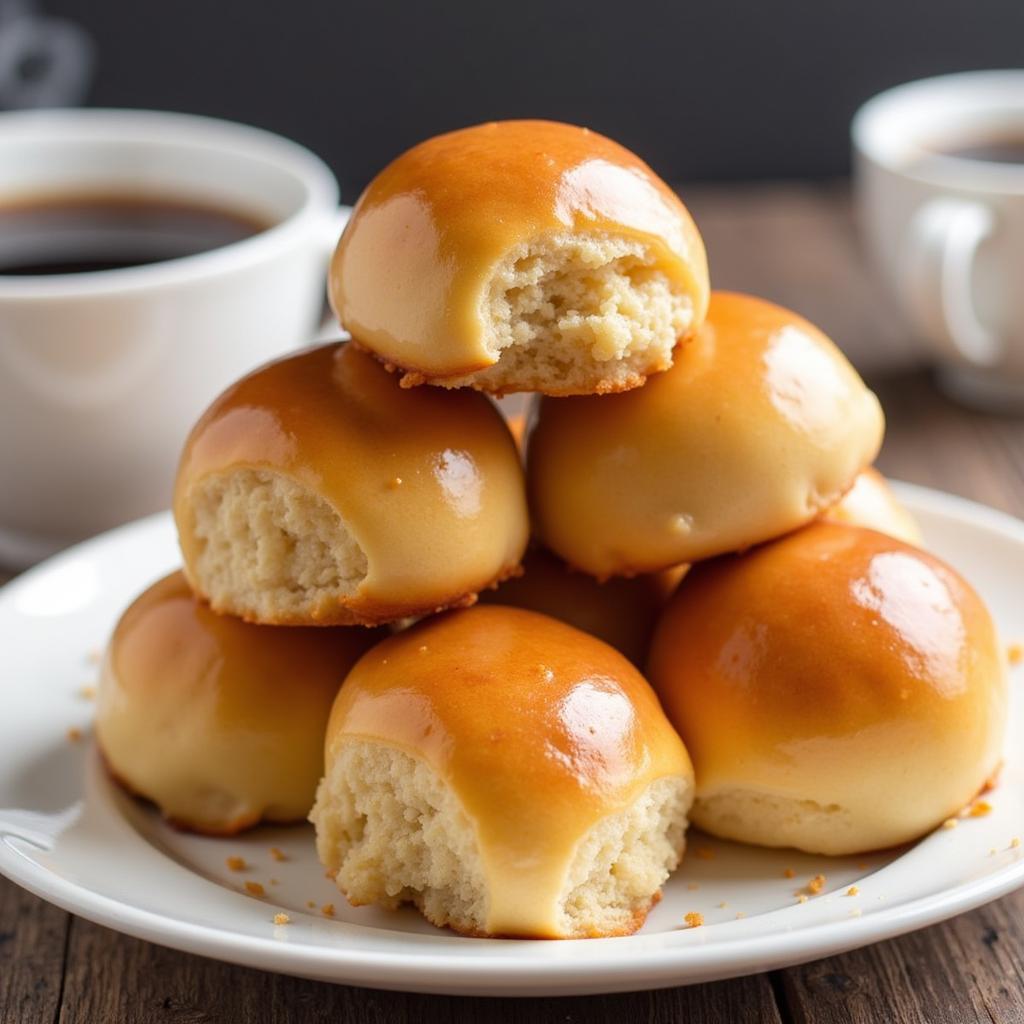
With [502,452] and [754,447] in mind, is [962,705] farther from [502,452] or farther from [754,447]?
[502,452]

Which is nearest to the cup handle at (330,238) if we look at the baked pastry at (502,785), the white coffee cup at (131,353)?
the white coffee cup at (131,353)

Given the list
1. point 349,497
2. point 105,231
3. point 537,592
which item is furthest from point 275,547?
point 105,231

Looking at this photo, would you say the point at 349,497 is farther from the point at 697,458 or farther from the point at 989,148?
the point at 989,148

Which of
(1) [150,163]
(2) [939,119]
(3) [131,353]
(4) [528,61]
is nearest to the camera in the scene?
(3) [131,353]

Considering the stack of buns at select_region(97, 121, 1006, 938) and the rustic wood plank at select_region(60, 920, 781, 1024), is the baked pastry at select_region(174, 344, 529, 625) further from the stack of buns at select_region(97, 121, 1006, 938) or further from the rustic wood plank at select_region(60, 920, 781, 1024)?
the rustic wood plank at select_region(60, 920, 781, 1024)

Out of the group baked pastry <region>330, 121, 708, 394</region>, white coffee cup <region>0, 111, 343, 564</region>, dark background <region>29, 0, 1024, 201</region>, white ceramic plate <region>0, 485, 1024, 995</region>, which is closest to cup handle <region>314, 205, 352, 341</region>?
white coffee cup <region>0, 111, 343, 564</region>

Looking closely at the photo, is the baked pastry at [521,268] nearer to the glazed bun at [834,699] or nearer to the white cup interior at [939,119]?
the glazed bun at [834,699]
